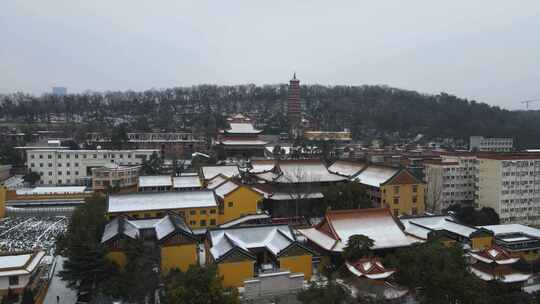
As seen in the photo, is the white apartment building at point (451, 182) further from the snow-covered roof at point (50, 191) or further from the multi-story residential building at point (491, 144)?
the multi-story residential building at point (491, 144)

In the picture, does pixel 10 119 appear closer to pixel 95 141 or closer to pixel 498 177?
pixel 95 141

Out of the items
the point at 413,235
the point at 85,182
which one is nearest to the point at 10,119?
the point at 85,182

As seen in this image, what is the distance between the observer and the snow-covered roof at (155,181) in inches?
1116

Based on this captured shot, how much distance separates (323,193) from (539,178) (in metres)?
15.7

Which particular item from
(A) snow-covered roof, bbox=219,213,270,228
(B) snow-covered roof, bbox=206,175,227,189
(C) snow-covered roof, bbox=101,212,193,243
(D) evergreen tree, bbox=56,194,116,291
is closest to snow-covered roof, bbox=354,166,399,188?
(A) snow-covered roof, bbox=219,213,270,228

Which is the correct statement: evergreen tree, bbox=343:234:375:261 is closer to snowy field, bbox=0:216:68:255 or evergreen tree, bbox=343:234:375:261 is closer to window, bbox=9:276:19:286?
window, bbox=9:276:19:286

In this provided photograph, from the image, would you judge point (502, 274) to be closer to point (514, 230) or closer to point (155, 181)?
point (514, 230)

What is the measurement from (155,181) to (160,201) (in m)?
6.58

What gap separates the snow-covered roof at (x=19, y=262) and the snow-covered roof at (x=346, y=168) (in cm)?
2155

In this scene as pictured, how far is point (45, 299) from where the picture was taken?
15953 millimetres

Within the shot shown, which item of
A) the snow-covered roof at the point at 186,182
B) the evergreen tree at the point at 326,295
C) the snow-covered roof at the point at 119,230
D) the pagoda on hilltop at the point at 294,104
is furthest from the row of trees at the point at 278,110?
the evergreen tree at the point at 326,295

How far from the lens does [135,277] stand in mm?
13867

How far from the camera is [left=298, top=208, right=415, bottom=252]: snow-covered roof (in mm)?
17562

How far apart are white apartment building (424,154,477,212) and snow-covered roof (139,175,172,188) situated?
1912cm
